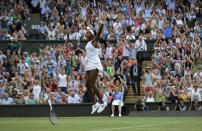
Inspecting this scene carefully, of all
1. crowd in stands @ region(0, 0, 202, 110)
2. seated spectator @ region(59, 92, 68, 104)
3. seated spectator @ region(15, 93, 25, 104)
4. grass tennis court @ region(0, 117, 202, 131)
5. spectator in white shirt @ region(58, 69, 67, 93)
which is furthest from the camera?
spectator in white shirt @ region(58, 69, 67, 93)

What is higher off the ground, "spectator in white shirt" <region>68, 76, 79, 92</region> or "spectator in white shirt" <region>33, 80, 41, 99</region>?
"spectator in white shirt" <region>68, 76, 79, 92</region>

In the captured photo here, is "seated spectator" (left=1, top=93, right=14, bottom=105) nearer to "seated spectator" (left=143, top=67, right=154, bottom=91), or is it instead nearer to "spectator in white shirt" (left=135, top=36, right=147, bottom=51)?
"seated spectator" (left=143, top=67, right=154, bottom=91)

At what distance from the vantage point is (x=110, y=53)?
2533 cm

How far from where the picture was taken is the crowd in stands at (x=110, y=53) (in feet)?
74.7

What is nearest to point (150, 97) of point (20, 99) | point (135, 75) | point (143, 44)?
point (135, 75)

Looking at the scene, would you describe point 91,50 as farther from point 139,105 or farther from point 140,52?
point 140,52

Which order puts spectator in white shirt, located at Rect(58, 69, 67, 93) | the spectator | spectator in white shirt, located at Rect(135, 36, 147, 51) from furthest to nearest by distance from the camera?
spectator in white shirt, located at Rect(135, 36, 147, 51)
the spectator
spectator in white shirt, located at Rect(58, 69, 67, 93)

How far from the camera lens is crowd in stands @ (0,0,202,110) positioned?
22.8 meters

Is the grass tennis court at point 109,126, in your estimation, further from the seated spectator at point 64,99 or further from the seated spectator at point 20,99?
the seated spectator at point 64,99

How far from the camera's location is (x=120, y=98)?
21469mm

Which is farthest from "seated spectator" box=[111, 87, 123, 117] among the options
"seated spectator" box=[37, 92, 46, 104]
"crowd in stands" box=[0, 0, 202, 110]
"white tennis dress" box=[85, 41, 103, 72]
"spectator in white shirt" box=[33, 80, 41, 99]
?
"white tennis dress" box=[85, 41, 103, 72]

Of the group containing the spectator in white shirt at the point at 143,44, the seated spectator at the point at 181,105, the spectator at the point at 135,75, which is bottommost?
the seated spectator at the point at 181,105

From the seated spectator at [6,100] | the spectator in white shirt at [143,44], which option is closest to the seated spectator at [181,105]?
the spectator in white shirt at [143,44]

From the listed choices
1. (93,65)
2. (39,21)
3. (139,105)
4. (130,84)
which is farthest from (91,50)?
(39,21)
